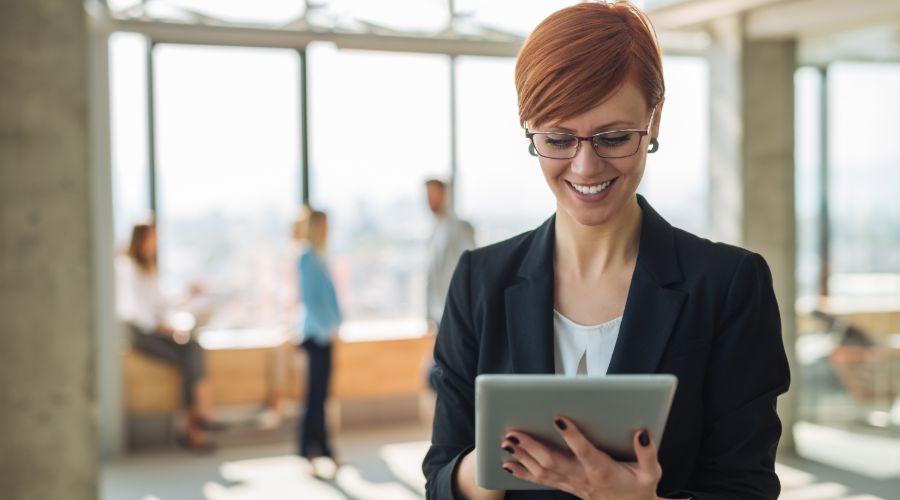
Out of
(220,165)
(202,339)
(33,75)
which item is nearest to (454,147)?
(220,165)

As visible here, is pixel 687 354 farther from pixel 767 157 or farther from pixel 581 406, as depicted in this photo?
pixel 767 157

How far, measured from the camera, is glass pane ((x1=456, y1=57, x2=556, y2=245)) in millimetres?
9500

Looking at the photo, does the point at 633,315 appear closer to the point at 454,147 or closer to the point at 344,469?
the point at 344,469

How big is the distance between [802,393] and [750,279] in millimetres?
6779

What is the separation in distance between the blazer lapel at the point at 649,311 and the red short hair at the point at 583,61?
0.94 ft

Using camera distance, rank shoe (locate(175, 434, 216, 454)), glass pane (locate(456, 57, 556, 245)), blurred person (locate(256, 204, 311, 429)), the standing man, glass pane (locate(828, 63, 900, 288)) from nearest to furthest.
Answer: the standing man, glass pane (locate(828, 63, 900, 288)), shoe (locate(175, 434, 216, 454)), blurred person (locate(256, 204, 311, 429)), glass pane (locate(456, 57, 556, 245))

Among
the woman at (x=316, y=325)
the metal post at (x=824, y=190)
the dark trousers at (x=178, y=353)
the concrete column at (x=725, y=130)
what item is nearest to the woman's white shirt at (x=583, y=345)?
the woman at (x=316, y=325)

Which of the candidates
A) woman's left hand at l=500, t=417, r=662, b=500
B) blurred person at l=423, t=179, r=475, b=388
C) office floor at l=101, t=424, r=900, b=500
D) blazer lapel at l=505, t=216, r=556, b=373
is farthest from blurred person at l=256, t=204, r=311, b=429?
woman's left hand at l=500, t=417, r=662, b=500

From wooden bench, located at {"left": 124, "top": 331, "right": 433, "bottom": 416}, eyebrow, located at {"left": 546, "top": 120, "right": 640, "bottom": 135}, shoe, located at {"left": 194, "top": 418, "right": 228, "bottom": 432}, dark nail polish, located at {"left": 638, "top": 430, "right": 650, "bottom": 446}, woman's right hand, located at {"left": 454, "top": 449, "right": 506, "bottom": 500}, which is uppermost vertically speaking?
eyebrow, located at {"left": 546, "top": 120, "right": 640, "bottom": 135}

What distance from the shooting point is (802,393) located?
7871 millimetres

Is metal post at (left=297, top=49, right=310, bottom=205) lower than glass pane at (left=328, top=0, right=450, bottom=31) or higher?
lower

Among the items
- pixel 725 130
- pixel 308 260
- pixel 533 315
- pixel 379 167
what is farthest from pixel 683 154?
pixel 533 315

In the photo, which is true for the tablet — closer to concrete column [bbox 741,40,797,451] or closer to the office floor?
the office floor

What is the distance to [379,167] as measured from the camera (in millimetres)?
9523
